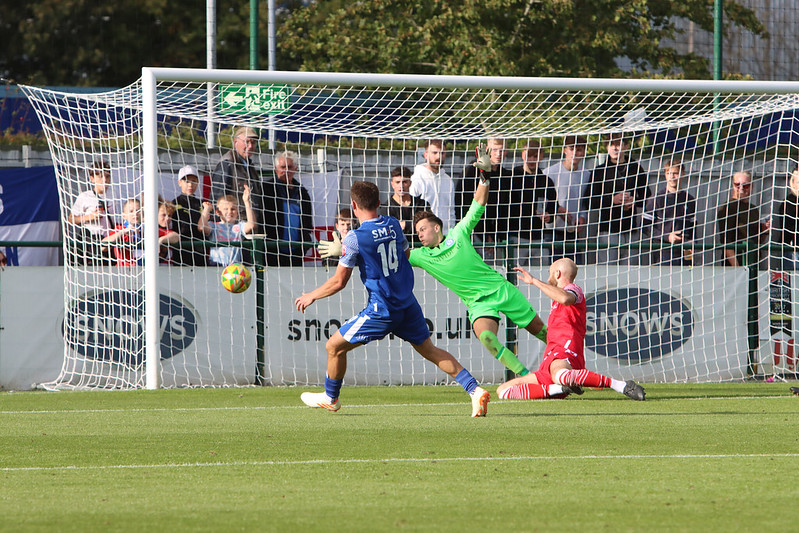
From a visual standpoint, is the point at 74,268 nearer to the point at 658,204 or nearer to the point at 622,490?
the point at 658,204

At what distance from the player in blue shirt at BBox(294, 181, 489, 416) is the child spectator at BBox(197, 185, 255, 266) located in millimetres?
3770

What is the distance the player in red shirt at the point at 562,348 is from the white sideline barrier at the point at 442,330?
2.04 m

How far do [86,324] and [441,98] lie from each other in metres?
4.88

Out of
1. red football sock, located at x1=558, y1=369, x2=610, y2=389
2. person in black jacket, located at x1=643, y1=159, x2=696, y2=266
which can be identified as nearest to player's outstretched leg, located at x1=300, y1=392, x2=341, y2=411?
red football sock, located at x1=558, y1=369, x2=610, y2=389

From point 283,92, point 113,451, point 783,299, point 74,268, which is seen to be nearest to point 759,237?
point 783,299

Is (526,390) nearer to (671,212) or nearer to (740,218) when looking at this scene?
(671,212)

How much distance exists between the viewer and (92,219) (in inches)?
460

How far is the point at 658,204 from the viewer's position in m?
12.9

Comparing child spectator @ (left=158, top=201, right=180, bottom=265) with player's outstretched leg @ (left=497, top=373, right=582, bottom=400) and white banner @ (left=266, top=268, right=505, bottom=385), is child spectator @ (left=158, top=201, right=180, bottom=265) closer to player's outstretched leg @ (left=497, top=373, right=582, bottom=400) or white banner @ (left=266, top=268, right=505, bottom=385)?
white banner @ (left=266, top=268, right=505, bottom=385)

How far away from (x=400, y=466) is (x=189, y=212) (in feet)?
22.1

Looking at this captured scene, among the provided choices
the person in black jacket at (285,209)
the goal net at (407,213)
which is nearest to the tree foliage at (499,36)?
the goal net at (407,213)

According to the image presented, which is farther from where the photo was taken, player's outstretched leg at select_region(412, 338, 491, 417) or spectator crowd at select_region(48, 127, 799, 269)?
spectator crowd at select_region(48, 127, 799, 269)

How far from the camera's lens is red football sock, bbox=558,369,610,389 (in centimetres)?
918

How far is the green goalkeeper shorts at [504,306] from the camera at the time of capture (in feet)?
34.4
